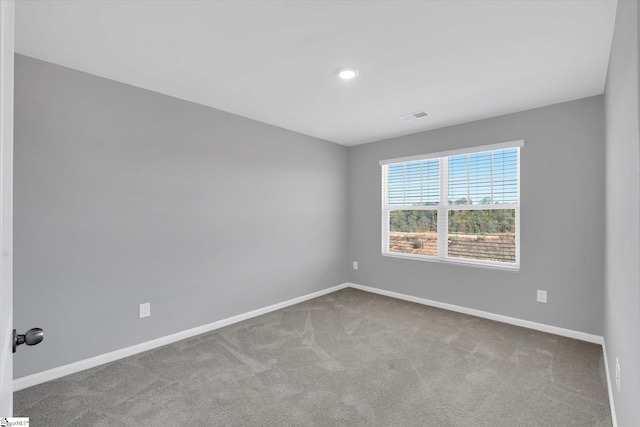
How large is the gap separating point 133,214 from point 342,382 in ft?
7.42

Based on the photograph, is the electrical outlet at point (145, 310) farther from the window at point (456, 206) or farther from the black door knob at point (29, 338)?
the window at point (456, 206)

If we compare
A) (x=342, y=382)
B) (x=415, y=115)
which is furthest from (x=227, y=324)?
(x=415, y=115)

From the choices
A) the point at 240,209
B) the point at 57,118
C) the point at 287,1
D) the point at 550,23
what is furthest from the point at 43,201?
the point at 550,23

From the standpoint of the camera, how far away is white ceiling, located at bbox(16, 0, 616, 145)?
5.92ft

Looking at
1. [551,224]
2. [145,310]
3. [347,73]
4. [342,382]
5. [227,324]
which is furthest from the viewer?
[227,324]

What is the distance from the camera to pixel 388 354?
2.81 m

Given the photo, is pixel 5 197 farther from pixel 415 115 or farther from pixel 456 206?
pixel 456 206

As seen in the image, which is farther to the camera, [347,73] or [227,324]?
[227,324]

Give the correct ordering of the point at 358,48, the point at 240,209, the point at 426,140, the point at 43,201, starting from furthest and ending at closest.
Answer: the point at 426,140
the point at 240,209
the point at 43,201
the point at 358,48

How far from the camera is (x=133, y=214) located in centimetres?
280

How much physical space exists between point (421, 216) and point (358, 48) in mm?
2812

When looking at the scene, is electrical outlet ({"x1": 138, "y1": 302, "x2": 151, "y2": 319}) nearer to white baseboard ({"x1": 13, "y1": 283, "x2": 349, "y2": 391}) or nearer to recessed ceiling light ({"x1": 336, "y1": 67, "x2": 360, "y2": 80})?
white baseboard ({"x1": 13, "y1": 283, "x2": 349, "y2": 391})

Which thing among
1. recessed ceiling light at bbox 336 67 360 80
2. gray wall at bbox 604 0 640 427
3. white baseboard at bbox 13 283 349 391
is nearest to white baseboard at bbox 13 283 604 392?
white baseboard at bbox 13 283 349 391

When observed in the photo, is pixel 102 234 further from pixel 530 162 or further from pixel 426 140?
pixel 530 162
